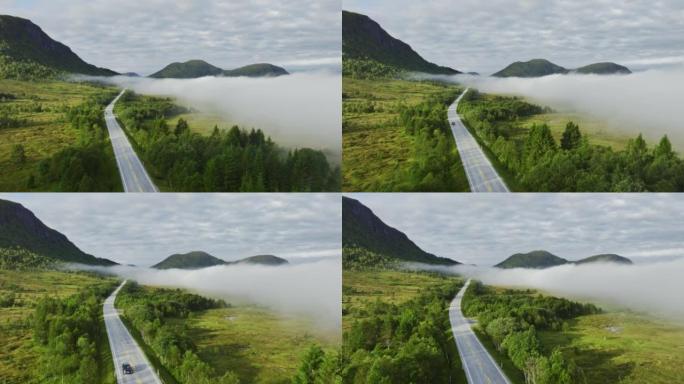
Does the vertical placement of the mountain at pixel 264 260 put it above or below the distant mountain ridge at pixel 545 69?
below

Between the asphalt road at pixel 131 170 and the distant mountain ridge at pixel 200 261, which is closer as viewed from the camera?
the asphalt road at pixel 131 170

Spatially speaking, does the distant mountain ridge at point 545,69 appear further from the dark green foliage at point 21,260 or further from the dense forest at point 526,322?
the dark green foliage at point 21,260

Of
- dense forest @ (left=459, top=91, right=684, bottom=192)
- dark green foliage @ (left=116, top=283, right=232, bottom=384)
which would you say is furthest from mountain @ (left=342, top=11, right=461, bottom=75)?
dark green foliage @ (left=116, top=283, right=232, bottom=384)

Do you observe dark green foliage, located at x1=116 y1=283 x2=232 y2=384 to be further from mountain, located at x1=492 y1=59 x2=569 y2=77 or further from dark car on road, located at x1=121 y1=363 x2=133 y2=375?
mountain, located at x1=492 y1=59 x2=569 y2=77

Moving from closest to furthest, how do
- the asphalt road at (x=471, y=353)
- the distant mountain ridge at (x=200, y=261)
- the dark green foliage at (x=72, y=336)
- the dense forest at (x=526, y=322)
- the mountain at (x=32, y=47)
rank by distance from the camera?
the dense forest at (x=526, y=322) < the dark green foliage at (x=72, y=336) < the asphalt road at (x=471, y=353) < the mountain at (x=32, y=47) < the distant mountain ridge at (x=200, y=261)

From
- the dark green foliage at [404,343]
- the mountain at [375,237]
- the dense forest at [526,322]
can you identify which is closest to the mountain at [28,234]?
the mountain at [375,237]

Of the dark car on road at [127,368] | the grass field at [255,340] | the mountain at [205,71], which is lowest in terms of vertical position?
the dark car on road at [127,368]
